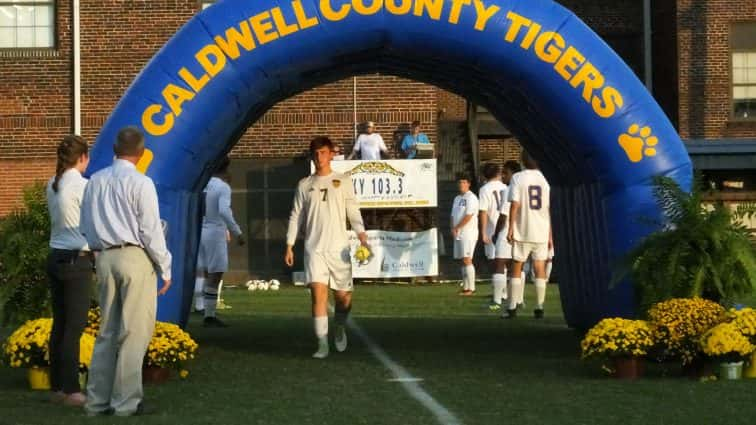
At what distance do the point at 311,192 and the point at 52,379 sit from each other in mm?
3785

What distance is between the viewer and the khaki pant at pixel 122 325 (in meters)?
9.55

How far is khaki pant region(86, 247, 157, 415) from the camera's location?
9547 millimetres

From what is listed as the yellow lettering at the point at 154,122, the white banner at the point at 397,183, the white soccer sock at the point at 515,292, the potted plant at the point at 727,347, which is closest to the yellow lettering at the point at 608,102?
the potted plant at the point at 727,347

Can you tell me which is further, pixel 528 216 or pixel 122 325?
pixel 528 216

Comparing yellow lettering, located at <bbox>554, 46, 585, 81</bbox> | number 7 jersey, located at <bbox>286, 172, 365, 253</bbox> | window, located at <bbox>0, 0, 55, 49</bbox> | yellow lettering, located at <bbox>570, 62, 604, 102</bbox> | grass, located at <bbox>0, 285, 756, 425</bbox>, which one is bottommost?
grass, located at <bbox>0, 285, 756, 425</bbox>

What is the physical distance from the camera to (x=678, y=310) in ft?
38.2

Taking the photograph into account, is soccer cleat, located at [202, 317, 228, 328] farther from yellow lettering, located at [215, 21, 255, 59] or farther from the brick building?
the brick building

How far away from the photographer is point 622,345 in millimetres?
11445

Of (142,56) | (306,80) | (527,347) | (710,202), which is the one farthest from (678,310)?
(142,56)

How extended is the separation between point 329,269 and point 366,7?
229cm

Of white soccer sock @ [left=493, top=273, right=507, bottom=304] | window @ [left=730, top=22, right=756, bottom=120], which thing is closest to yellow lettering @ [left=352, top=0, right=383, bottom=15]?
white soccer sock @ [left=493, top=273, right=507, bottom=304]

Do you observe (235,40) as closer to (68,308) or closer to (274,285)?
(68,308)

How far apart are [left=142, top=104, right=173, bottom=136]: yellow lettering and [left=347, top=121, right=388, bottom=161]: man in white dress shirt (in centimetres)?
1688

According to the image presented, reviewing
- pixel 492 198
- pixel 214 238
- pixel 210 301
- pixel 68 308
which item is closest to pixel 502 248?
pixel 492 198
